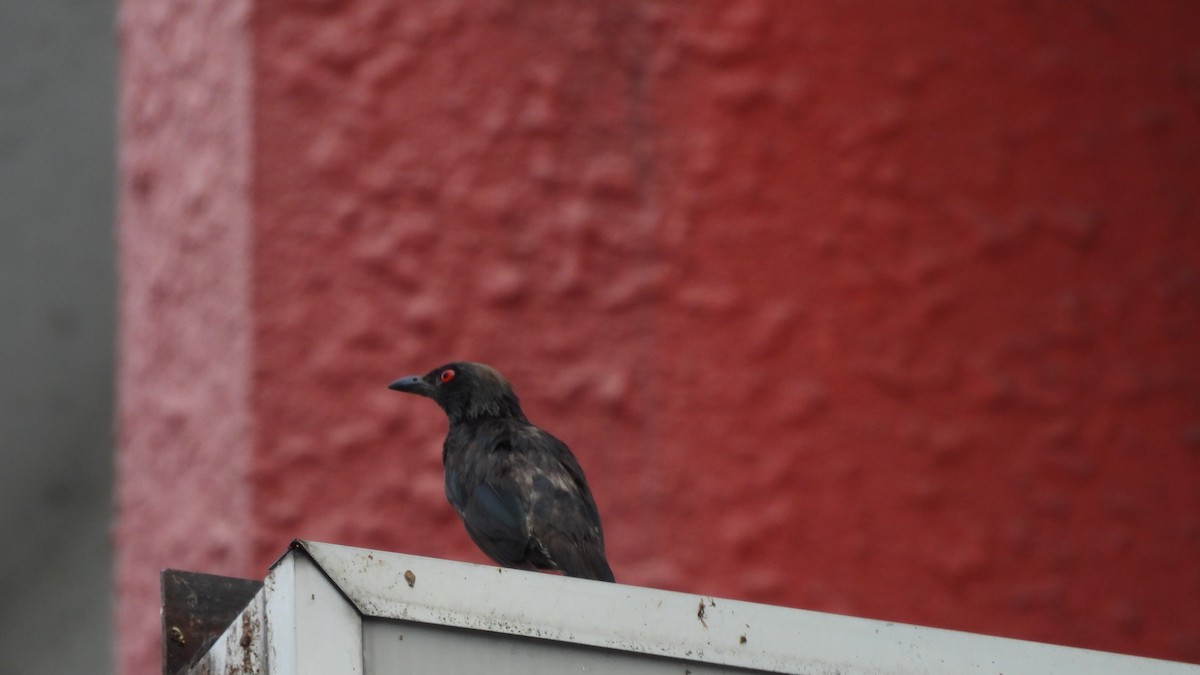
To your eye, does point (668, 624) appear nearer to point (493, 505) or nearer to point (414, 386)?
point (493, 505)

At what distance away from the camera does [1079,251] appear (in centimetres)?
557

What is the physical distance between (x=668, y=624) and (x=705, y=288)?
2.72 meters

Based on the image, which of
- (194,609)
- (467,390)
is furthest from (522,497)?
(194,609)

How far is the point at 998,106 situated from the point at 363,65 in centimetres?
184

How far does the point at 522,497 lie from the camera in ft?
13.1

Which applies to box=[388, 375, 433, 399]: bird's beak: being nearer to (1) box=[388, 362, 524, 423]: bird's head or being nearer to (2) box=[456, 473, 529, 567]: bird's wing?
(1) box=[388, 362, 524, 423]: bird's head

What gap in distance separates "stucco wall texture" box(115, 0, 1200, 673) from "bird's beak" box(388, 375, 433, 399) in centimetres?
44

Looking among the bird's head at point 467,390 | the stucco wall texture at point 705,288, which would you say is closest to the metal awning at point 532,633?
the bird's head at point 467,390

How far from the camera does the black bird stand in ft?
12.9

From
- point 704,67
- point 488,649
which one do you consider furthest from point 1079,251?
point 488,649

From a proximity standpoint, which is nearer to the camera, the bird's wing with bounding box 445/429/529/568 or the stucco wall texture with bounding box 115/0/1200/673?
the bird's wing with bounding box 445/429/529/568

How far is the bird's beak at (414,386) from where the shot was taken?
442 centimetres

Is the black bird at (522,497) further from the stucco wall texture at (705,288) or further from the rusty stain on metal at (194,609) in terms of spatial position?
the rusty stain on metal at (194,609)

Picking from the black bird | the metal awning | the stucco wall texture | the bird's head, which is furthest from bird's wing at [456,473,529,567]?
the metal awning
